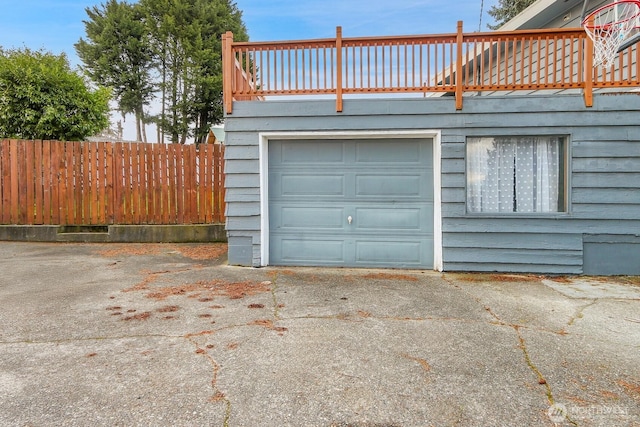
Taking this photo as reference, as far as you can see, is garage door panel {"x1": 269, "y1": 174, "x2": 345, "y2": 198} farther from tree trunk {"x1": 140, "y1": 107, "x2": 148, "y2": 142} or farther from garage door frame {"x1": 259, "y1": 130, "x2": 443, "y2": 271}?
tree trunk {"x1": 140, "y1": 107, "x2": 148, "y2": 142}

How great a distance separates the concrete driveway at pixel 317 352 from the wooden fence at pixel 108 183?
258 cm

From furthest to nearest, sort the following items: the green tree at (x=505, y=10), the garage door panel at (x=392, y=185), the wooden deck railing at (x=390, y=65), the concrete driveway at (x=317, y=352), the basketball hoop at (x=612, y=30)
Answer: the green tree at (x=505, y=10), the garage door panel at (x=392, y=185), the wooden deck railing at (x=390, y=65), the basketball hoop at (x=612, y=30), the concrete driveway at (x=317, y=352)

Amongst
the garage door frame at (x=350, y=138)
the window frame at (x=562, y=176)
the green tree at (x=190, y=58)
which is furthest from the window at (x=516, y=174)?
the green tree at (x=190, y=58)

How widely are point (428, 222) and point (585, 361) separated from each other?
9.12 ft

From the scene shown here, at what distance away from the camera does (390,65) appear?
15.8ft

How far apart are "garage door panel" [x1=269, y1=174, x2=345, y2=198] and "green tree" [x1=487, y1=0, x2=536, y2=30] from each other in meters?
19.7

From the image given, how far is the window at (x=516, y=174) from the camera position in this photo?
4781mm

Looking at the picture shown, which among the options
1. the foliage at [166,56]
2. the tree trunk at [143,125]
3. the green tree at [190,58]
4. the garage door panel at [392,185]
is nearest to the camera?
the garage door panel at [392,185]

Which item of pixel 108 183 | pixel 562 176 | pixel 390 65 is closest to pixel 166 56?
pixel 108 183

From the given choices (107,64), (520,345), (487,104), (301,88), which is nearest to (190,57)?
(107,64)

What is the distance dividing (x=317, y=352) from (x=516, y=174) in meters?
3.77

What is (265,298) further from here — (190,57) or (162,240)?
(190,57)

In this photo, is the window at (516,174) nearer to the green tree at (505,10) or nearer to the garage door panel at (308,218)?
the garage door panel at (308,218)

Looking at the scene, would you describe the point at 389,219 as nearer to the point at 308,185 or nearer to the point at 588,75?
A: the point at 308,185
